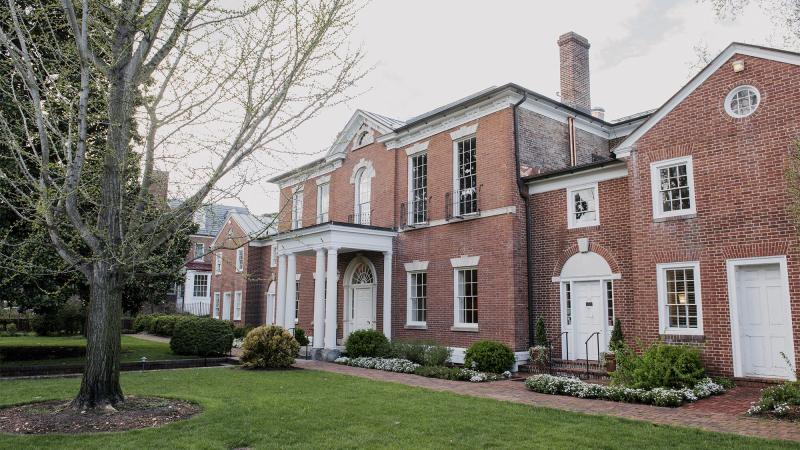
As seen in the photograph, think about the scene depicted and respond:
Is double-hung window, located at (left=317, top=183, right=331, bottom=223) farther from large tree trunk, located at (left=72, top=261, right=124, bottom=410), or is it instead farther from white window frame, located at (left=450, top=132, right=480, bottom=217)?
large tree trunk, located at (left=72, top=261, right=124, bottom=410)

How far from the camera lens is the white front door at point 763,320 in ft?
Result: 35.8

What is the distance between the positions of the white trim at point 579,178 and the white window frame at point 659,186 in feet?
3.30

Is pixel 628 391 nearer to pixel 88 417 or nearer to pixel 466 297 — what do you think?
pixel 466 297

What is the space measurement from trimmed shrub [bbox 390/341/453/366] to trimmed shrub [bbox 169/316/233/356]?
233 inches

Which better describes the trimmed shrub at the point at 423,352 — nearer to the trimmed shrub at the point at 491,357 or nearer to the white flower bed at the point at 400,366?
the white flower bed at the point at 400,366

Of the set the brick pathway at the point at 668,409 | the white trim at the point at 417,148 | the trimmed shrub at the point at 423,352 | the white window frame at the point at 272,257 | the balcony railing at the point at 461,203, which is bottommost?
the brick pathway at the point at 668,409

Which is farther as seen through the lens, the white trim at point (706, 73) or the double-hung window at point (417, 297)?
the double-hung window at point (417, 297)

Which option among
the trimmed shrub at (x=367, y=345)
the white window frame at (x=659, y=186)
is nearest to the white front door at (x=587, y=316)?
the white window frame at (x=659, y=186)

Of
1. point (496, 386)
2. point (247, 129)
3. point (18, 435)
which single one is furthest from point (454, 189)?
point (18, 435)

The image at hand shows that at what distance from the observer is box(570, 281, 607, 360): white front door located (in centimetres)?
1437

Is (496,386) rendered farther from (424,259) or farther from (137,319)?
(137,319)

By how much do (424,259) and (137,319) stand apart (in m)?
25.0

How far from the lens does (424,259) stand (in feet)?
60.1

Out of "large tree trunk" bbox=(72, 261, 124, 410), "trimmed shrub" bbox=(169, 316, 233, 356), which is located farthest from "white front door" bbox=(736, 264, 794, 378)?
"trimmed shrub" bbox=(169, 316, 233, 356)
